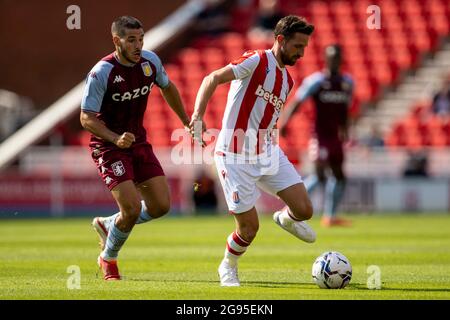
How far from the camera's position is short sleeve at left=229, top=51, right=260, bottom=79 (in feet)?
31.9

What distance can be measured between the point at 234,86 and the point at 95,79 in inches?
50.8

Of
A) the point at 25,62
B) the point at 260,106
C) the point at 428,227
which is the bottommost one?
the point at 428,227

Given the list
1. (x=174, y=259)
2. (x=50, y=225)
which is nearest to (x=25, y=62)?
(x=50, y=225)

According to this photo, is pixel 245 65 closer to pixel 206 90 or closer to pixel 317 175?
pixel 206 90

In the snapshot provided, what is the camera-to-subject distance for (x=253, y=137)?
998 cm

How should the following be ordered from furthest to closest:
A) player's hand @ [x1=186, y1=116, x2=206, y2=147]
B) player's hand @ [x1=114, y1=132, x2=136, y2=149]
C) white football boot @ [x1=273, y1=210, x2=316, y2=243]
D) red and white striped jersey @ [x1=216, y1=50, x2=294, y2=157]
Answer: white football boot @ [x1=273, y1=210, x2=316, y2=243]
red and white striped jersey @ [x1=216, y1=50, x2=294, y2=157]
player's hand @ [x1=114, y1=132, x2=136, y2=149]
player's hand @ [x1=186, y1=116, x2=206, y2=147]

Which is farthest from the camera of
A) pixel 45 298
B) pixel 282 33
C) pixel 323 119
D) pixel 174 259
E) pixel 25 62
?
pixel 25 62

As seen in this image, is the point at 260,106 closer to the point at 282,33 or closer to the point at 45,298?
the point at 282,33

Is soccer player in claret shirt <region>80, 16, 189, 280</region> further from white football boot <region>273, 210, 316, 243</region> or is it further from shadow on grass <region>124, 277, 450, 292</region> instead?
white football boot <region>273, 210, 316, 243</region>

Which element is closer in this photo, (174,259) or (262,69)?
(262,69)

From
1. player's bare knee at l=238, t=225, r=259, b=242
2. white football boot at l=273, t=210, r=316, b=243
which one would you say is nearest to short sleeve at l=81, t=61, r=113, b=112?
player's bare knee at l=238, t=225, r=259, b=242

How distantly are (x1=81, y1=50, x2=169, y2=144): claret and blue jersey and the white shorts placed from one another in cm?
92

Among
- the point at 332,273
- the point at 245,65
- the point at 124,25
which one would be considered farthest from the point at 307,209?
the point at 124,25

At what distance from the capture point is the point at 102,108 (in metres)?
10.2
